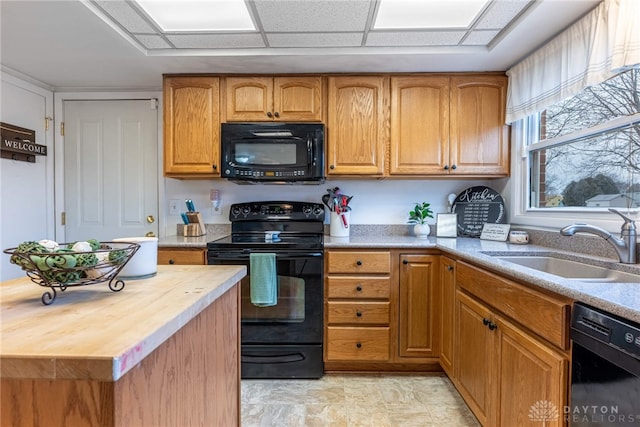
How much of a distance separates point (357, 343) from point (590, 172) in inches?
66.1

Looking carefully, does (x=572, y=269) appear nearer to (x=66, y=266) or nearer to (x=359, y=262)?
(x=359, y=262)

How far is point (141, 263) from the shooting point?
1.03 metres

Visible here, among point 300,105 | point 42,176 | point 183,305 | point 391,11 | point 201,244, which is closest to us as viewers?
point 183,305

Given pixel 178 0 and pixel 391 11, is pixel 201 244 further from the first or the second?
pixel 391 11

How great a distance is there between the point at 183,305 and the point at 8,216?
261 centimetres

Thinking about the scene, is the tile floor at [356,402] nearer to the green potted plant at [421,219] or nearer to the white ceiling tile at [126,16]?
the green potted plant at [421,219]

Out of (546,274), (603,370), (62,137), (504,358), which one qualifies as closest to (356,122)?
(546,274)

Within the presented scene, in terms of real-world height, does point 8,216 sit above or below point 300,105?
below

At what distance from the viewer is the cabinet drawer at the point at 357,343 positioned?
2219 mm

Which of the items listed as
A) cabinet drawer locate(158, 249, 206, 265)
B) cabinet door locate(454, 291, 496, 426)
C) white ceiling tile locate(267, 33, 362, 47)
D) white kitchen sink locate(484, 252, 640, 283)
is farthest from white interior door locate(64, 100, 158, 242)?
white kitchen sink locate(484, 252, 640, 283)

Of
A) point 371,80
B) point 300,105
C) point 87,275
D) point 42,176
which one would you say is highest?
point 371,80

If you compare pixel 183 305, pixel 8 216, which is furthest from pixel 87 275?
pixel 8 216

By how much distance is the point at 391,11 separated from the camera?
1.73 m

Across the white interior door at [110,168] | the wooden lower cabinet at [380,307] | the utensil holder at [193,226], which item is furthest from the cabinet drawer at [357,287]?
the white interior door at [110,168]
